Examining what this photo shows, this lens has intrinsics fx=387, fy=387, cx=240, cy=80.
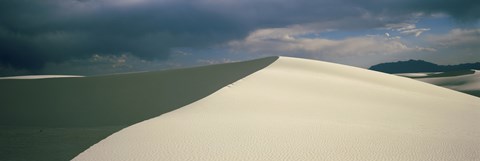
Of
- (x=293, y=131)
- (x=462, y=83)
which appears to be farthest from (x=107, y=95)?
(x=462, y=83)

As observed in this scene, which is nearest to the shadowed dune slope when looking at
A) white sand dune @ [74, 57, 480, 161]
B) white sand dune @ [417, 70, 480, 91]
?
white sand dune @ [74, 57, 480, 161]

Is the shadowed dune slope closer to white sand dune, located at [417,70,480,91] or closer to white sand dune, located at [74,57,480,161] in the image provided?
white sand dune, located at [74,57,480,161]

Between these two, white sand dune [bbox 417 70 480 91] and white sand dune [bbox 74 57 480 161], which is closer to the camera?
white sand dune [bbox 74 57 480 161]

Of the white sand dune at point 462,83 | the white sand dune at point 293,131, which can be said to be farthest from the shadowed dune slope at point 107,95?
the white sand dune at point 462,83

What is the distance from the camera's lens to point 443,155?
23.6 ft

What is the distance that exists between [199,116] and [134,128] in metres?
1.81

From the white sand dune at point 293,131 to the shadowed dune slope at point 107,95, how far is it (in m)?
5.31

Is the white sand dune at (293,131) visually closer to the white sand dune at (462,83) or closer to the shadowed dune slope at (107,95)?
the shadowed dune slope at (107,95)

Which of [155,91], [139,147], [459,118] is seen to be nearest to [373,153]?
[139,147]

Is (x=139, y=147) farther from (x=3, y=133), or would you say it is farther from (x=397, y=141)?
(x=3, y=133)

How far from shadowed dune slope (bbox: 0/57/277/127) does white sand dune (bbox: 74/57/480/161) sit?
17.4ft

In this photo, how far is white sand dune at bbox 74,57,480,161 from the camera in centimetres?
685

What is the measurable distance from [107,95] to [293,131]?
15.0 meters

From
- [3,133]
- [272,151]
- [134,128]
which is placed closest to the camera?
[272,151]
